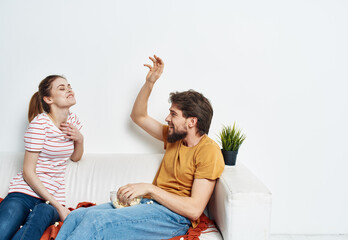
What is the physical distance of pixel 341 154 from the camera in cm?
259

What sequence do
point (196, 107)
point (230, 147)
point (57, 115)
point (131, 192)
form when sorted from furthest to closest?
1. point (230, 147)
2. point (57, 115)
3. point (196, 107)
4. point (131, 192)

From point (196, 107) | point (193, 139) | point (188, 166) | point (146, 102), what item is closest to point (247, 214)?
point (188, 166)

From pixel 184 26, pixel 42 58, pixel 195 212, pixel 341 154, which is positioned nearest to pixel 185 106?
pixel 195 212

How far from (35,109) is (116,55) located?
2.24ft

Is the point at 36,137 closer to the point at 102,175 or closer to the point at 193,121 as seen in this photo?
the point at 102,175

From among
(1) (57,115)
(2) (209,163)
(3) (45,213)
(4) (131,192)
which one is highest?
(1) (57,115)

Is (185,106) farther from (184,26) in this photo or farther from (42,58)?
(42,58)

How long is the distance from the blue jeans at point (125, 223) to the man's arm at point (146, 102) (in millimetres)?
562

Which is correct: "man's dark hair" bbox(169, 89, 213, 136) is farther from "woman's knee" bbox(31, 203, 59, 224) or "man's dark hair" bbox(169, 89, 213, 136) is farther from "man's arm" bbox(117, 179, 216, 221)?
"woman's knee" bbox(31, 203, 59, 224)

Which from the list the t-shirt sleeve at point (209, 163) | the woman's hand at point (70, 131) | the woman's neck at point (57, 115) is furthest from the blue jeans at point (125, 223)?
the woman's neck at point (57, 115)

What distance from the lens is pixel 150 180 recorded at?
2.20 m

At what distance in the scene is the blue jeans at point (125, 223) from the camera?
1.56 metres

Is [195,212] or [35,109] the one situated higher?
[35,109]

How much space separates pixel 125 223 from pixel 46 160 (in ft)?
2.41
